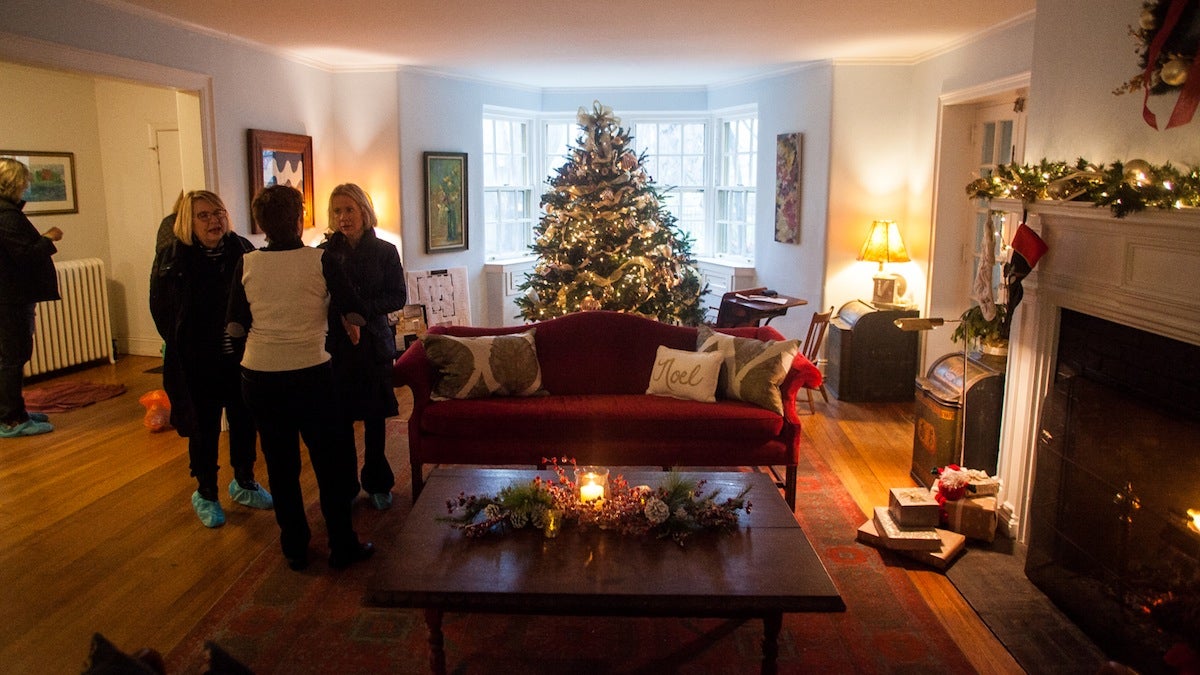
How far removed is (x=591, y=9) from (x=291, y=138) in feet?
8.72

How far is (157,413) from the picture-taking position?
5.34 m

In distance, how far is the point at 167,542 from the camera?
12.3 feet

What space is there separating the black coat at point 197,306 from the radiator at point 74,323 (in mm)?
3409

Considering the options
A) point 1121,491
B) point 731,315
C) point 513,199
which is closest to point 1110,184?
point 1121,491

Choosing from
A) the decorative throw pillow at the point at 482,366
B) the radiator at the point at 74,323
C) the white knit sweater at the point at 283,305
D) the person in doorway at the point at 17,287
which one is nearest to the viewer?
the white knit sweater at the point at 283,305

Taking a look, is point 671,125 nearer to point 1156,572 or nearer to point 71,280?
point 71,280

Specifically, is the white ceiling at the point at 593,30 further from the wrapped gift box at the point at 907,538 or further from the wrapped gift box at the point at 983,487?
the wrapped gift box at the point at 907,538

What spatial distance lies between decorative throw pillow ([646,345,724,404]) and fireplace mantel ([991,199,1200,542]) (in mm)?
1316

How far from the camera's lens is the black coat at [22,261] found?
500 centimetres

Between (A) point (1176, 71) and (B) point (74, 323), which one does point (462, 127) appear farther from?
(A) point (1176, 71)

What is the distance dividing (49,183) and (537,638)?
5981 mm

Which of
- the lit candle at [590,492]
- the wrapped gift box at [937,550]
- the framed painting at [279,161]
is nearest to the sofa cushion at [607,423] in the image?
the wrapped gift box at [937,550]

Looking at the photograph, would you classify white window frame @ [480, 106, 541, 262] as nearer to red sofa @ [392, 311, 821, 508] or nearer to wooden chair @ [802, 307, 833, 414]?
wooden chair @ [802, 307, 833, 414]

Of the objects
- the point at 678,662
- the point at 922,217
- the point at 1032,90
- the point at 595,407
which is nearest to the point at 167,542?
the point at 595,407
